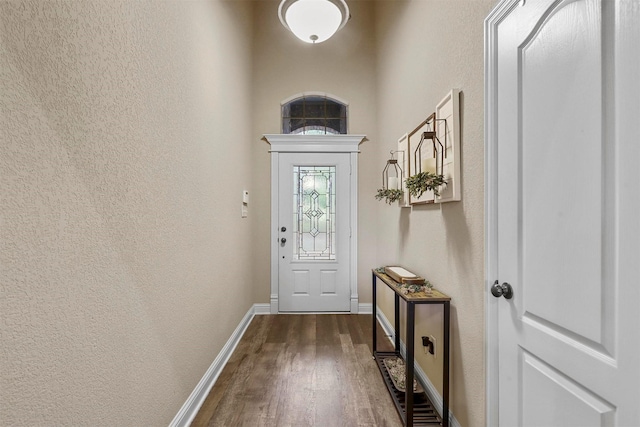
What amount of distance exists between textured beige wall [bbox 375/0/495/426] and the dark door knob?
13 centimetres

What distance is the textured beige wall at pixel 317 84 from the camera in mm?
3697

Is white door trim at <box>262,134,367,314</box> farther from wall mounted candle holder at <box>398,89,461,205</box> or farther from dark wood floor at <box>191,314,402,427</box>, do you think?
wall mounted candle holder at <box>398,89,461,205</box>

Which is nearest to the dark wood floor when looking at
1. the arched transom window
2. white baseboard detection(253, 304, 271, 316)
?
white baseboard detection(253, 304, 271, 316)

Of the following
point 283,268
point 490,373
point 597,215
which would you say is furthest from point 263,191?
point 597,215

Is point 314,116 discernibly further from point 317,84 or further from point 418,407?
point 418,407

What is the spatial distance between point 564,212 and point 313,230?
2.88 meters

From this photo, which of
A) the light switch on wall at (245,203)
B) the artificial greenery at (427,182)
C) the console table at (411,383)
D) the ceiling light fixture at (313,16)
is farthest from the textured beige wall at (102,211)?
the artificial greenery at (427,182)

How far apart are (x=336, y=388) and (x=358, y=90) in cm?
329

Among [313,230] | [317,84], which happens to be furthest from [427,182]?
[317,84]

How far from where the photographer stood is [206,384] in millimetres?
2012

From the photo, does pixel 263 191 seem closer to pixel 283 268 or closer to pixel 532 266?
pixel 283 268

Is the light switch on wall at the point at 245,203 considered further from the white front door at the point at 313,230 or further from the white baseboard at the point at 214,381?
the white baseboard at the point at 214,381

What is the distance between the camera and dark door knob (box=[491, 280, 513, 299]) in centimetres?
119

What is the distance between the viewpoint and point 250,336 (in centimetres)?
300
